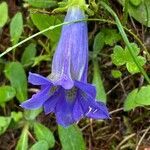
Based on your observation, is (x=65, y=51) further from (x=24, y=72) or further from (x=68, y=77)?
(x=24, y=72)

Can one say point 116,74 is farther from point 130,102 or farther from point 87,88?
point 87,88

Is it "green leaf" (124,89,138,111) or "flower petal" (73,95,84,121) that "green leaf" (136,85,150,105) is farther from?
"flower petal" (73,95,84,121)

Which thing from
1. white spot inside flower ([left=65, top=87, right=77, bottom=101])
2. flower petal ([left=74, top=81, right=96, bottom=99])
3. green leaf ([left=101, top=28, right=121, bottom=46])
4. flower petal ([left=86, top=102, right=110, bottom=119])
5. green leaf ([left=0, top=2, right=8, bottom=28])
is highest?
green leaf ([left=0, top=2, right=8, bottom=28])

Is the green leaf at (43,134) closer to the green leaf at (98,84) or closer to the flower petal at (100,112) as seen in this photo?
the green leaf at (98,84)

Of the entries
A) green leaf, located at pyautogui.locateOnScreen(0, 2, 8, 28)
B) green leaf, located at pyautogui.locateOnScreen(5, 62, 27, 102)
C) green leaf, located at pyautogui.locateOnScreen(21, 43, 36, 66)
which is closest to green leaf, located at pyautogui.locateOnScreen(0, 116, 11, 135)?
green leaf, located at pyautogui.locateOnScreen(5, 62, 27, 102)

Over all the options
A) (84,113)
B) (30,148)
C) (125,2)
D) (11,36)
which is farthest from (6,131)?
(125,2)

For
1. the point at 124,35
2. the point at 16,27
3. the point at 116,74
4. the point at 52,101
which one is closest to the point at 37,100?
the point at 52,101

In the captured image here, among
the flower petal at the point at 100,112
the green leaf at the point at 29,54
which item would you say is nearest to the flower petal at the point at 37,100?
the flower petal at the point at 100,112
